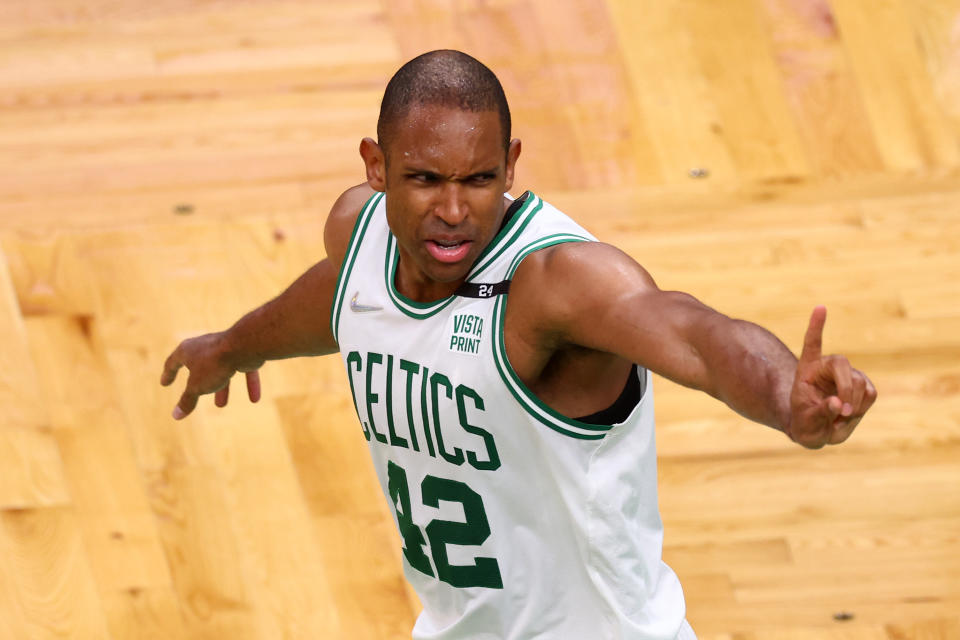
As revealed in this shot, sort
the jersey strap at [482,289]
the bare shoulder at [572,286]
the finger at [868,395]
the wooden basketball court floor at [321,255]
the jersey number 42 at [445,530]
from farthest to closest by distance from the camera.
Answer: the wooden basketball court floor at [321,255], the jersey number 42 at [445,530], the jersey strap at [482,289], the bare shoulder at [572,286], the finger at [868,395]

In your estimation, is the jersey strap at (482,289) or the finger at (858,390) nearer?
the finger at (858,390)

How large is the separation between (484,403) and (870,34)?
3.12 metres

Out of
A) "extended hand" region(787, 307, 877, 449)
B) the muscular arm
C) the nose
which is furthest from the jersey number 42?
"extended hand" region(787, 307, 877, 449)

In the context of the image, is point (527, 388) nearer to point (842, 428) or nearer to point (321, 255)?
point (842, 428)

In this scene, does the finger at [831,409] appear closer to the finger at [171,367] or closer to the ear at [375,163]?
the ear at [375,163]

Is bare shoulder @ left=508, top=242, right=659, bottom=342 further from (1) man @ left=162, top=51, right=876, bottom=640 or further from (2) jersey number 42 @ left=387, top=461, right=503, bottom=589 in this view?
(2) jersey number 42 @ left=387, top=461, right=503, bottom=589

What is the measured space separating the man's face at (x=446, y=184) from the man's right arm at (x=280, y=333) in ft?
1.13

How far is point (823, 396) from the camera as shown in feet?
4.92

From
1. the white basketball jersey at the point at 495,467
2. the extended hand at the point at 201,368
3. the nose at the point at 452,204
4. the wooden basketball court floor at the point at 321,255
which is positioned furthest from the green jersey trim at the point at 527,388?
the wooden basketball court floor at the point at 321,255

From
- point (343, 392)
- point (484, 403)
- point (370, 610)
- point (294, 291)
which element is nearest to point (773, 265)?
point (343, 392)

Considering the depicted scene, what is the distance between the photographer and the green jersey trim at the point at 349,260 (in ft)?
7.32

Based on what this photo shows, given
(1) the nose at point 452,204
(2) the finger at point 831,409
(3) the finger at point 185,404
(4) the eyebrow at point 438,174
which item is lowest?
(3) the finger at point 185,404

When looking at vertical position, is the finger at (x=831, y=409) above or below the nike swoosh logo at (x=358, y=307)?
above

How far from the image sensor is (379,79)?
4566mm
